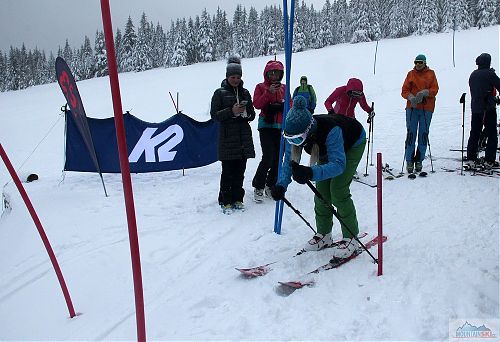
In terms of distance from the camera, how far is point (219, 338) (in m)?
2.90

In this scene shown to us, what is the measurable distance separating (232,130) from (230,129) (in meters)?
0.03

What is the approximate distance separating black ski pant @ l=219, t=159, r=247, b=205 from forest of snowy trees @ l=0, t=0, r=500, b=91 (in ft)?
196

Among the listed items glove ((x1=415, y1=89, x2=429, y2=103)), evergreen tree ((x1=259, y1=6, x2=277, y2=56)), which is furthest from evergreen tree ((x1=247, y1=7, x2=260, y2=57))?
glove ((x1=415, y1=89, x2=429, y2=103))

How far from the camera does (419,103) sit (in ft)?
21.9

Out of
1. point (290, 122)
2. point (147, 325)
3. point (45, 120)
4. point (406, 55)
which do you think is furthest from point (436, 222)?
point (406, 55)

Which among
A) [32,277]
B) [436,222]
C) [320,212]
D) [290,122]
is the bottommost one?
[32,277]

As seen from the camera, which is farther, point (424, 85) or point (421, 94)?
point (424, 85)

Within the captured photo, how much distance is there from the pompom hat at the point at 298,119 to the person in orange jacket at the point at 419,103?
4.03 metres

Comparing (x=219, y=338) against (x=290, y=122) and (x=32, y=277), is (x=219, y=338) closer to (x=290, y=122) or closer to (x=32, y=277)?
(x=290, y=122)

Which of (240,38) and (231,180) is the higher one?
(240,38)

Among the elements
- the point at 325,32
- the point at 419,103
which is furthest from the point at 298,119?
the point at 325,32

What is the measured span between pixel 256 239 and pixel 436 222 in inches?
87.1

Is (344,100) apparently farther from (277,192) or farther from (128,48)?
(128,48)

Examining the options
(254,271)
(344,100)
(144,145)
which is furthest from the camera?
(144,145)
